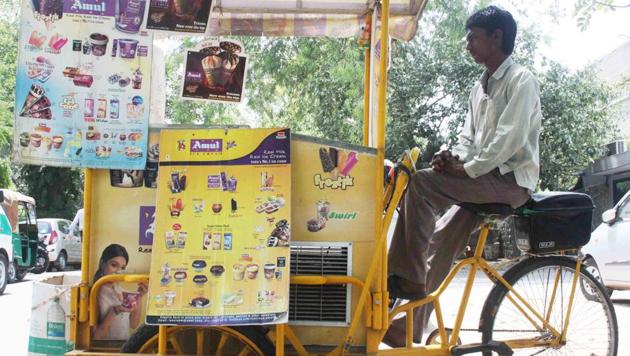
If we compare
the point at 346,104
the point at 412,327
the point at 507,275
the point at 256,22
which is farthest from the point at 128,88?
the point at 346,104

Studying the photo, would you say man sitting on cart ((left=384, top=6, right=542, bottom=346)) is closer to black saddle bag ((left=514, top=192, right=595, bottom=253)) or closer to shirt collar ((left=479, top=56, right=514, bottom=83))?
shirt collar ((left=479, top=56, right=514, bottom=83))

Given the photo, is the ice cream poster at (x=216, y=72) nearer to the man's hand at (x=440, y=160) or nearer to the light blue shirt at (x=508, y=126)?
the man's hand at (x=440, y=160)

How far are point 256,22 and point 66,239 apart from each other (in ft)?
54.4

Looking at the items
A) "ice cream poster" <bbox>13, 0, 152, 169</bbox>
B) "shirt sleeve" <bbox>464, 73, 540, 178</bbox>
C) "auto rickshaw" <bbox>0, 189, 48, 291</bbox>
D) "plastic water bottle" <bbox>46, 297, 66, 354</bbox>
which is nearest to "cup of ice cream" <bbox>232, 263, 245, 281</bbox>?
"ice cream poster" <bbox>13, 0, 152, 169</bbox>

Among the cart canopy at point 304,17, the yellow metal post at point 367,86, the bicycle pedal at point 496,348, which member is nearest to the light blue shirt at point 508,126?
the yellow metal post at point 367,86

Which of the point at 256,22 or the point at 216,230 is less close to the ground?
the point at 256,22

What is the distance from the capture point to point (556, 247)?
10.9ft

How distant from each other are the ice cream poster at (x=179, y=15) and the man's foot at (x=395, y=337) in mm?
1803

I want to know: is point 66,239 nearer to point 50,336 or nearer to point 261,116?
point 261,116

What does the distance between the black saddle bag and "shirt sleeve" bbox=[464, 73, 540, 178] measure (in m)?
0.53

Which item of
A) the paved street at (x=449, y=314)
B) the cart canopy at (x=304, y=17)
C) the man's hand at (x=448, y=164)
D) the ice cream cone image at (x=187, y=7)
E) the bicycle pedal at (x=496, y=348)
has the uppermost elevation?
the cart canopy at (x=304, y=17)

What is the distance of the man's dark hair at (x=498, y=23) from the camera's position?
3.13 metres

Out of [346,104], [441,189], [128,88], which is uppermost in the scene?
[346,104]

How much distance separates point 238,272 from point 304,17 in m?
1.74
